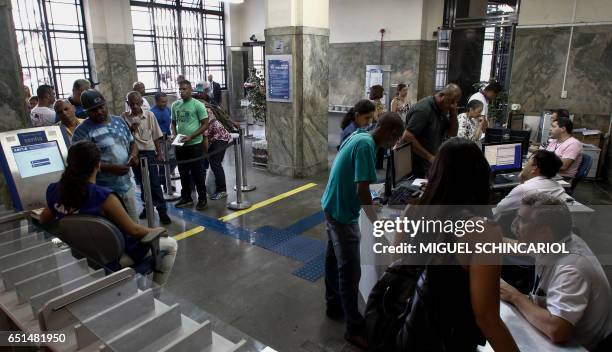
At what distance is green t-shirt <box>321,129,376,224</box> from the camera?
2451 millimetres

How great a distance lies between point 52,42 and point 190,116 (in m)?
6.07

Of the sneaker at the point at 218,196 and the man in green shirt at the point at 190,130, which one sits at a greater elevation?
the man in green shirt at the point at 190,130

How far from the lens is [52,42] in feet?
29.6

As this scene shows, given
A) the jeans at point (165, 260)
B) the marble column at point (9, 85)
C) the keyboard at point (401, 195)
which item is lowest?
the jeans at point (165, 260)

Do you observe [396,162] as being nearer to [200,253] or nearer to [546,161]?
[546,161]

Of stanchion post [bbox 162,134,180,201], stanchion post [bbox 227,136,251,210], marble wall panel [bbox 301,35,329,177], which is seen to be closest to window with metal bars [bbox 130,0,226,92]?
marble wall panel [bbox 301,35,329,177]

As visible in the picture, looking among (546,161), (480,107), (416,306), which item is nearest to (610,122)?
(480,107)

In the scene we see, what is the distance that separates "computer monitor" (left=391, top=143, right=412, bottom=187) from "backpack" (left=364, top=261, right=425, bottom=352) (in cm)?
191

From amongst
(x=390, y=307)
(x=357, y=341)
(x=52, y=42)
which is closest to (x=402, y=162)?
(x=357, y=341)

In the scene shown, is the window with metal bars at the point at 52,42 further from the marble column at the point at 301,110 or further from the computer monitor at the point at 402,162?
the computer monitor at the point at 402,162

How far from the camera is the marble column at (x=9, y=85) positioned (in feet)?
8.59

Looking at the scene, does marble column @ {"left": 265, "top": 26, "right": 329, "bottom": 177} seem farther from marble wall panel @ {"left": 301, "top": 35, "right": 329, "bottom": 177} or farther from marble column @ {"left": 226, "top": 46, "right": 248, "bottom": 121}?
marble column @ {"left": 226, "top": 46, "right": 248, "bottom": 121}

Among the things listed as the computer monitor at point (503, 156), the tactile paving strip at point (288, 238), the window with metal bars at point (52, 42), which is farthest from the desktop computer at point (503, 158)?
the window with metal bars at point (52, 42)

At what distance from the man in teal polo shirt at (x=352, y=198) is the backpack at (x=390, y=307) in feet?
3.39
